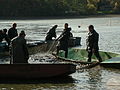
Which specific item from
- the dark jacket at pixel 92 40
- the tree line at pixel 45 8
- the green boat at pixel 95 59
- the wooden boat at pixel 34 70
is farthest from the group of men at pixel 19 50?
the tree line at pixel 45 8

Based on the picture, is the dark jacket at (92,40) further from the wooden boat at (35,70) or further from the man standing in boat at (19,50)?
the man standing in boat at (19,50)

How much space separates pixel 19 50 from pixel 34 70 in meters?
1.16

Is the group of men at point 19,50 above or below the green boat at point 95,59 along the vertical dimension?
above

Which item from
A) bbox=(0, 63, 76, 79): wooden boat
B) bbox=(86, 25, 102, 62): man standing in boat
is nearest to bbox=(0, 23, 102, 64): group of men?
bbox=(86, 25, 102, 62): man standing in boat

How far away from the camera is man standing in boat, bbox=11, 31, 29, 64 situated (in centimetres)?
1609

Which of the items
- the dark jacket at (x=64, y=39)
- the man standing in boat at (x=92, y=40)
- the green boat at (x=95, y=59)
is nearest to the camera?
the green boat at (x=95, y=59)

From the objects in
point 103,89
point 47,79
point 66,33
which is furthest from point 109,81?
point 66,33

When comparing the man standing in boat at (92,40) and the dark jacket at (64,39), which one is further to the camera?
the dark jacket at (64,39)

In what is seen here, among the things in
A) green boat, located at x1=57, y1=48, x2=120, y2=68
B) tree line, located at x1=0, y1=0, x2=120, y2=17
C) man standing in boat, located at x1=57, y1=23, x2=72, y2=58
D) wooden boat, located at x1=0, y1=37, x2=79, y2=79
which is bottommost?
tree line, located at x1=0, y1=0, x2=120, y2=17

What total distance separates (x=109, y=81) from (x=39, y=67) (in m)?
2.96

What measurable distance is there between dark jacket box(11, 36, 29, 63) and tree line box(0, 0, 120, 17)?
12501 cm

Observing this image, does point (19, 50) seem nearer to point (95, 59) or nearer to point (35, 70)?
point (35, 70)

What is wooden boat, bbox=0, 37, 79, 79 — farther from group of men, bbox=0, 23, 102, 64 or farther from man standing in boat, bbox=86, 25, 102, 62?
man standing in boat, bbox=86, 25, 102, 62

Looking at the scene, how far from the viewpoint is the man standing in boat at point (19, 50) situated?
16.1 meters
